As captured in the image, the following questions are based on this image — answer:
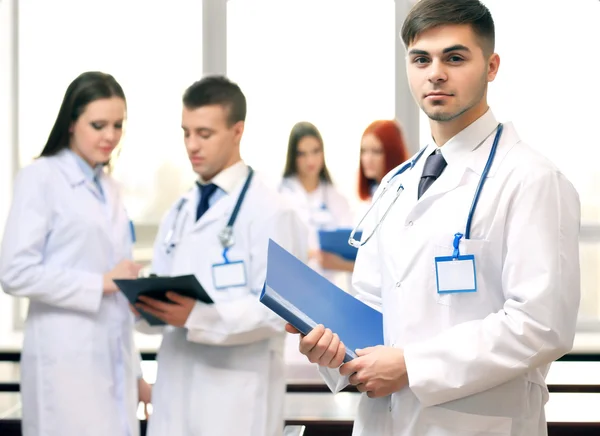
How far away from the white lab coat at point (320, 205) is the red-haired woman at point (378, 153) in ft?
4.76

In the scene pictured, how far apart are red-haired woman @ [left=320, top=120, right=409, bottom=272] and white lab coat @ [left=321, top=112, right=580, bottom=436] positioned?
3.00 metres

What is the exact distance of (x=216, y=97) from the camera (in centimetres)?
297

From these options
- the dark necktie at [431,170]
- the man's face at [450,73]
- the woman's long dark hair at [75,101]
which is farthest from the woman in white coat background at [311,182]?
the man's face at [450,73]

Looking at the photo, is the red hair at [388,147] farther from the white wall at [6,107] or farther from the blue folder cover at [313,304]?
the white wall at [6,107]

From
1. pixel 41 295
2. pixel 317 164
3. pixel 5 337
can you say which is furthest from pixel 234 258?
pixel 5 337

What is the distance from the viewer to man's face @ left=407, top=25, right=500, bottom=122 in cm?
172

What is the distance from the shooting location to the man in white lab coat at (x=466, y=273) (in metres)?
1.60

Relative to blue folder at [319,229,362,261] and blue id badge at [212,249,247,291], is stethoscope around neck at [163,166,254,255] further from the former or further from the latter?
blue folder at [319,229,362,261]

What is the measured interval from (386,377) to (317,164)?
4.89 m

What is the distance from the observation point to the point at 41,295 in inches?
120

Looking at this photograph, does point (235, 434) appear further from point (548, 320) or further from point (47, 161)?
point (548, 320)

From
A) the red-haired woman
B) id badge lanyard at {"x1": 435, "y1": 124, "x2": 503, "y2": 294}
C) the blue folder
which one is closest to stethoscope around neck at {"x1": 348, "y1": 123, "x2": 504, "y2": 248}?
id badge lanyard at {"x1": 435, "y1": 124, "x2": 503, "y2": 294}

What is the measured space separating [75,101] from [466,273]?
2.04m

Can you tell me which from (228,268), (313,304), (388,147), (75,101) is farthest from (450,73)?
(388,147)
